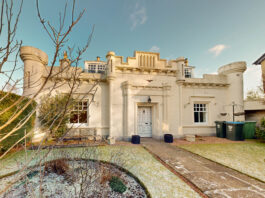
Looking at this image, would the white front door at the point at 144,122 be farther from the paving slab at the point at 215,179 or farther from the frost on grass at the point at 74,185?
the frost on grass at the point at 74,185

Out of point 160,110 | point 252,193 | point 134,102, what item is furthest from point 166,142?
point 252,193

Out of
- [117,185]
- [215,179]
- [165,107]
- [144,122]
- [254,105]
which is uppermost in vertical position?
[254,105]

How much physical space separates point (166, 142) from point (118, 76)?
555cm

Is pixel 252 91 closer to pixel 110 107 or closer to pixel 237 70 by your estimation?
pixel 237 70

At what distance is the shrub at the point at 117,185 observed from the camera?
3.07 meters

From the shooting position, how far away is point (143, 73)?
9070mm

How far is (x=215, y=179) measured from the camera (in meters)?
3.62

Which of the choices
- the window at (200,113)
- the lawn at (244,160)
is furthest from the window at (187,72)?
the lawn at (244,160)

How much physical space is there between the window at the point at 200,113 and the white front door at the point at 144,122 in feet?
13.7

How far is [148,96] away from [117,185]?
6.35 metres

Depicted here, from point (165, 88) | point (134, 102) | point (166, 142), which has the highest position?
point (165, 88)

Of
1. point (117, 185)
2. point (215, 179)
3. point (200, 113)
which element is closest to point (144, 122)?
point (200, 113)

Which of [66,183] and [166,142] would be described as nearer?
[66,183]

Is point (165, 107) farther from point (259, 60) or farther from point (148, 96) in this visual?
point (259, 60)
